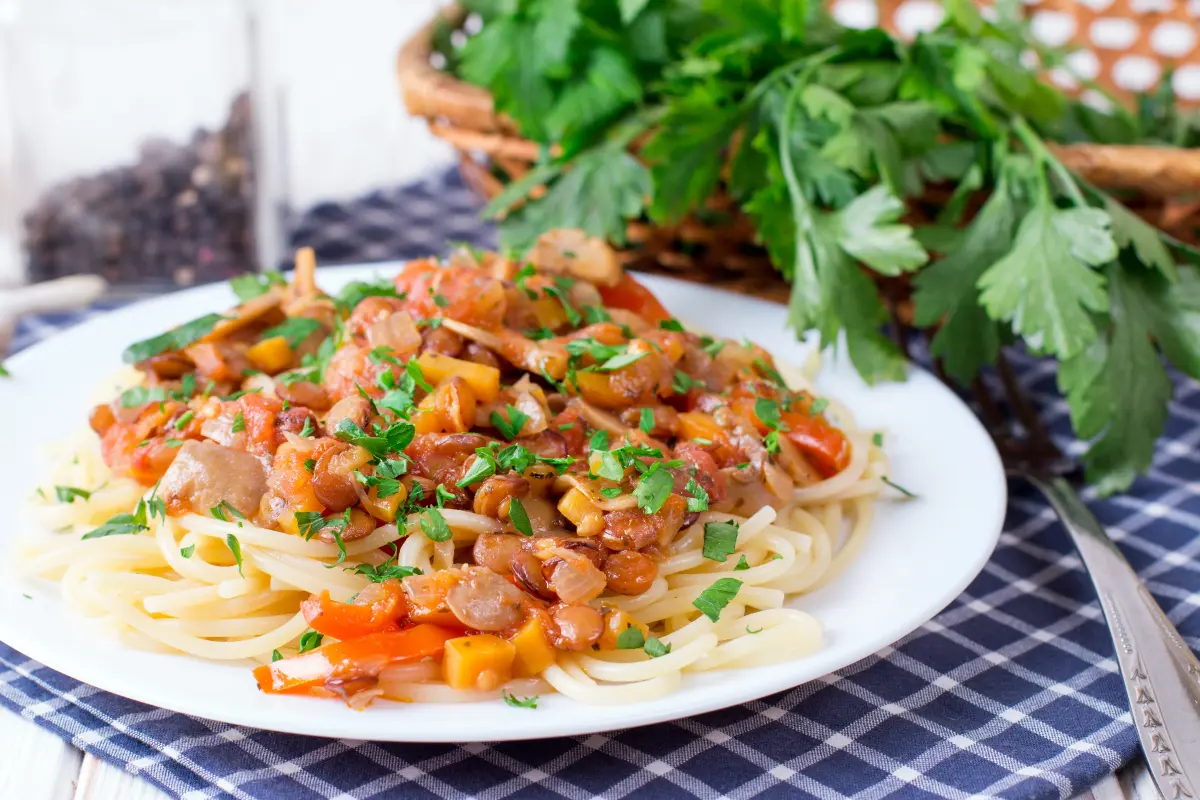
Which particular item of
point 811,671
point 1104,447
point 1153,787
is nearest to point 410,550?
point 811,671

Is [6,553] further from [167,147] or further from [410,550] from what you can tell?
[167,147]

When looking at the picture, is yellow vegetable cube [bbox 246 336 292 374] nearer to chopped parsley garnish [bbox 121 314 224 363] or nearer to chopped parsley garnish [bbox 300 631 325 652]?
chopped parsley garnish [bbox 121 314 224 363]

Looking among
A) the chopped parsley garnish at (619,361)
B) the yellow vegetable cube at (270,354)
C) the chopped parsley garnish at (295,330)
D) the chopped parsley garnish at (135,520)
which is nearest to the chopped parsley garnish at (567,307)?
the chopped parsley garnish at (619,361)

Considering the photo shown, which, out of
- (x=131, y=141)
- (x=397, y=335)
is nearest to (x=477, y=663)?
(x=397, y=335)

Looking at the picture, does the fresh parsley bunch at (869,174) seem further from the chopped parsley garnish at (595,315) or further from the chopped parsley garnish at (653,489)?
the chopped parsley garnish at (653,489)

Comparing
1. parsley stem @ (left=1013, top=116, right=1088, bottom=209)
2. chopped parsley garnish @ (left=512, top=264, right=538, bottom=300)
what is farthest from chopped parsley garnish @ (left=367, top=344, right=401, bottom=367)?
parsley stem @ (left=1013, top=116, right=1088, bottom=209)

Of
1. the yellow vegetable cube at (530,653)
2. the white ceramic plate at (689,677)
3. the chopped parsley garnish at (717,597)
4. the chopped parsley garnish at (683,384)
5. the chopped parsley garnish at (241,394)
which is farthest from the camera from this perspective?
the chopped parsley garnish at (683,384)
